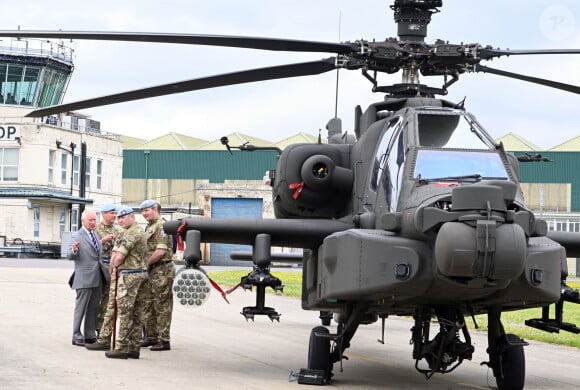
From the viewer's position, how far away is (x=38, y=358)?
42.9 ft

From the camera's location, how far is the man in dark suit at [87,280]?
49.5 ft

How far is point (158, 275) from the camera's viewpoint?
1477cm

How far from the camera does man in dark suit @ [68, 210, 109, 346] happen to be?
15078mm

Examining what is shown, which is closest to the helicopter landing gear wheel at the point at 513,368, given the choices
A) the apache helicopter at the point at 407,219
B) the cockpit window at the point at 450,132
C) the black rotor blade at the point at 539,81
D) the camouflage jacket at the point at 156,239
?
the apache helicopter at the point at 407,219

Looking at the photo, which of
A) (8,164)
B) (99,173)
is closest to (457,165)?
(8,164)

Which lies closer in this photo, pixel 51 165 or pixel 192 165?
pixel 51 165

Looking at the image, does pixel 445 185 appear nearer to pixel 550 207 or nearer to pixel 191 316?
pixel 191 316

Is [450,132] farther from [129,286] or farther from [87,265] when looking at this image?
[87,265]

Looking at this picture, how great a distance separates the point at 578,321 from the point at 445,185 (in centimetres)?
1338

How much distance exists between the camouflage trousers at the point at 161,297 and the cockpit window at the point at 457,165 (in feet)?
16.0

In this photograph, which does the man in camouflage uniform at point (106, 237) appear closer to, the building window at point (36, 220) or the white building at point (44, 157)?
the white building at point (44, 157)

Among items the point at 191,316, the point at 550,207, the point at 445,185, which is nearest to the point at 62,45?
the point at 550,207

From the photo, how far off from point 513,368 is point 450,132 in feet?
8.18

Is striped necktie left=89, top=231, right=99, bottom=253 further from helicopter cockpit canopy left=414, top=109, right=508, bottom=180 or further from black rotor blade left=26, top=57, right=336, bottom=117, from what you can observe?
helicopter cockpit canopy left=414, top=109, right=508, bottom=180
